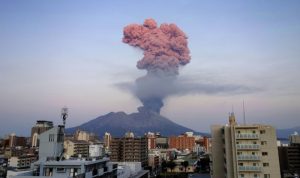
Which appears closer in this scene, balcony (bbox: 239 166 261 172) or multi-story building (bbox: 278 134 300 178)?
balcony (bbox: 239 166 261 172)

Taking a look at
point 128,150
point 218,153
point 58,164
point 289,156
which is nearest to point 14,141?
point 128,150

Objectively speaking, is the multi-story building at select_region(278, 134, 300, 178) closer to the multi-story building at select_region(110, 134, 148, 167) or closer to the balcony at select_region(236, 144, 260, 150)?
the multi-story building at select_region(110, 134, 148, 167)

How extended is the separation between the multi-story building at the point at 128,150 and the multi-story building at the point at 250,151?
2056 inches

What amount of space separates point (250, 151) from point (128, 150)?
2175 inches

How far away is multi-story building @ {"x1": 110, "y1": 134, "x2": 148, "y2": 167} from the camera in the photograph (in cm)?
7881

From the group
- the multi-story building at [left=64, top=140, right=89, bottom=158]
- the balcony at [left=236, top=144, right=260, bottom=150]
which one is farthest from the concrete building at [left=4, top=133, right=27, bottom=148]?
the balcony at [left=236, top=144, right=260, bottom=150]

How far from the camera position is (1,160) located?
4484 cm

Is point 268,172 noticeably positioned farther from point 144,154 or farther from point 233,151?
Result: point 144,154

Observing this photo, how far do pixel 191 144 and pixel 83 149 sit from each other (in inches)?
2456

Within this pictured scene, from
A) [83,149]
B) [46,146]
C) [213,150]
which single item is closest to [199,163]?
[83,149]

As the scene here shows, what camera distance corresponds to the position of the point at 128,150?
79250mm

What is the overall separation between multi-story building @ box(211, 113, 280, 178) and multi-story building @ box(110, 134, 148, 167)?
52228mm

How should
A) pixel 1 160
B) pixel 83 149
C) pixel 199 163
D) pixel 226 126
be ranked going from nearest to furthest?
pixel 226 126 < pixel 1 160 < pixel 199 163 < pixel 83 149

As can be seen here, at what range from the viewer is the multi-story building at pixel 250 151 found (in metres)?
27.1
